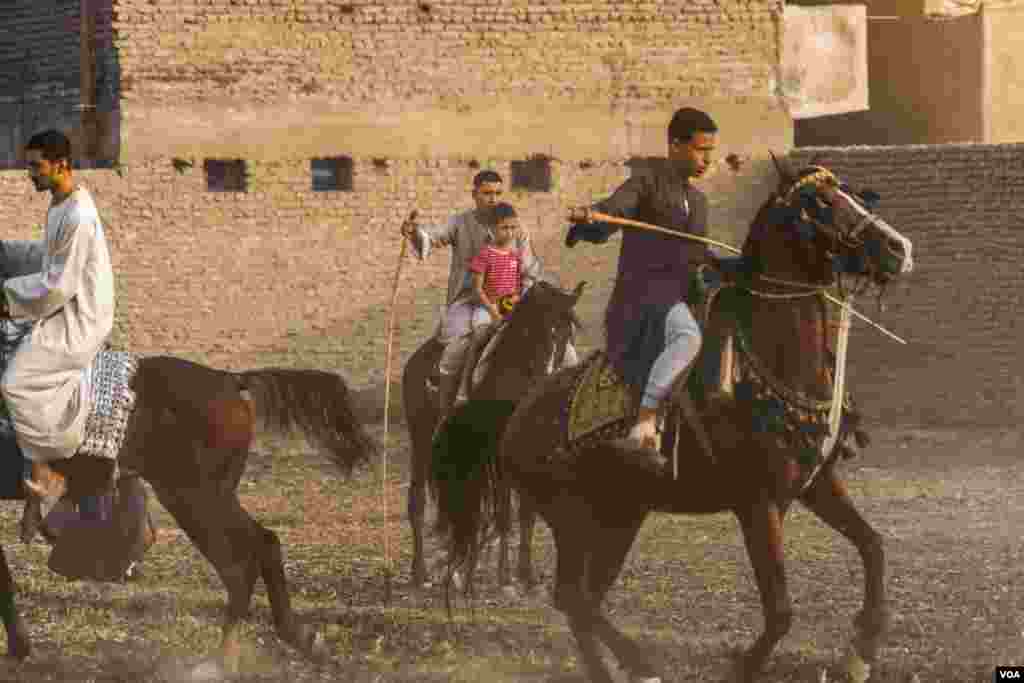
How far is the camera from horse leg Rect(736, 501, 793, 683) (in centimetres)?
939

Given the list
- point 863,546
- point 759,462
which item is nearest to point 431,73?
point 863,546

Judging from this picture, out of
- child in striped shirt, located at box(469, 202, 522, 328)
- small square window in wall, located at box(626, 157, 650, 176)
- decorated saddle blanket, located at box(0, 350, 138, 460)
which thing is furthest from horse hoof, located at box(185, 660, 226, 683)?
small square window in wall, located at box(626, 157, 650, 176)

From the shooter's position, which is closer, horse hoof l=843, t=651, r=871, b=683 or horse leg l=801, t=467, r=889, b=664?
horse hoof l=843, t=651, r=871, b=683

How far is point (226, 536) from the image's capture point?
10.8 meters

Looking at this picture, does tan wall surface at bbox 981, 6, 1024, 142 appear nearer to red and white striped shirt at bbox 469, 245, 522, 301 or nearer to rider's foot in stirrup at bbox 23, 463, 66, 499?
red and white striped shirt at bbox 469, 245, 522, 301

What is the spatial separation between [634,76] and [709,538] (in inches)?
311

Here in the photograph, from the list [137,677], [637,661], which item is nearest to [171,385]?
[137,677]

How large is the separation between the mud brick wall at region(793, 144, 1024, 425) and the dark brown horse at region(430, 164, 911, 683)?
10855 mm

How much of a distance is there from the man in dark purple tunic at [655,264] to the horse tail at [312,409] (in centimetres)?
184

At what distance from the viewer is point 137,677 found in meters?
10.4

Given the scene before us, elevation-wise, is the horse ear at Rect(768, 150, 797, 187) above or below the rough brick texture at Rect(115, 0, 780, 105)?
below

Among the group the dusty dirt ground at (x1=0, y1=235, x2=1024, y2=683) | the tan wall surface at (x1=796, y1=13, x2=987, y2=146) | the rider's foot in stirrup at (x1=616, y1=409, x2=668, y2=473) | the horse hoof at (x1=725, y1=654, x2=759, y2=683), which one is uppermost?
the tan wall surface at (x1=796, y1=13, x2=987, y2=146)

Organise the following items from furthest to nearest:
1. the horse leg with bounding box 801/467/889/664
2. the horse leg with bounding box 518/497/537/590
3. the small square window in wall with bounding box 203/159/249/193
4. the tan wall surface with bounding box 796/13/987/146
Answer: the tan wall surface with bounding box 796/13/987/146 < the small square window in wall with bounding box 203/159/249/193 < the horse leg with bounding box 518/497/537/590 < the horse leg with bounding box 801/467/889/664

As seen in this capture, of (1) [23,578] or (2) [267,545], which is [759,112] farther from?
(2) [267,545]
